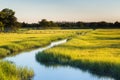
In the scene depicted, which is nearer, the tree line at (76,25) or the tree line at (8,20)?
the tree line at (8,20)

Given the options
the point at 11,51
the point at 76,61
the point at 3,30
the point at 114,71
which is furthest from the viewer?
the point at 3,30

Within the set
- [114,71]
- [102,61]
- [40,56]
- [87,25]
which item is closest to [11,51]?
[40,56]

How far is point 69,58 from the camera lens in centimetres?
2366

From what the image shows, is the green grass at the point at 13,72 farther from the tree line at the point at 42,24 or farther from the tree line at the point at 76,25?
the tree line at the point at 76,25

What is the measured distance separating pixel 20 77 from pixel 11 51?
51.6 feet

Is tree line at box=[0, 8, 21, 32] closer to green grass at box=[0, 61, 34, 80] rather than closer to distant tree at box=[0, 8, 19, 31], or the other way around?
distant tree at box=[0, 8, 19, 31]

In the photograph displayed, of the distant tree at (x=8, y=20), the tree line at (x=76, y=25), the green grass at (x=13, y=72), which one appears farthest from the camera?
the tree line at (x=76, y=25)

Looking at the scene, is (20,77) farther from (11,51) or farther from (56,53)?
(11,51)

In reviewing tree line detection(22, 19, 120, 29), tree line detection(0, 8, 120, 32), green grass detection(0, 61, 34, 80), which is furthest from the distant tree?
green grass detection(0, 61, 34, 80)

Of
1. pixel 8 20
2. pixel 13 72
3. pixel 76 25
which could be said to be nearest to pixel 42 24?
pixel 76 25

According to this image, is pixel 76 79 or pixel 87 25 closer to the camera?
pixel 76 79

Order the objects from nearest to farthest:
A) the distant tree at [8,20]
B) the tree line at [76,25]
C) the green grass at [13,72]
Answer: the green grass at [13,72] < the distant tree at [8,20] < the tree line at [76,25]

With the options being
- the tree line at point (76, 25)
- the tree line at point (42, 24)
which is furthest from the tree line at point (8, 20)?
the tree line at point (76, 25)

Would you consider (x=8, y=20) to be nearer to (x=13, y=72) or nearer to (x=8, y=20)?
(x=8, y=20)
